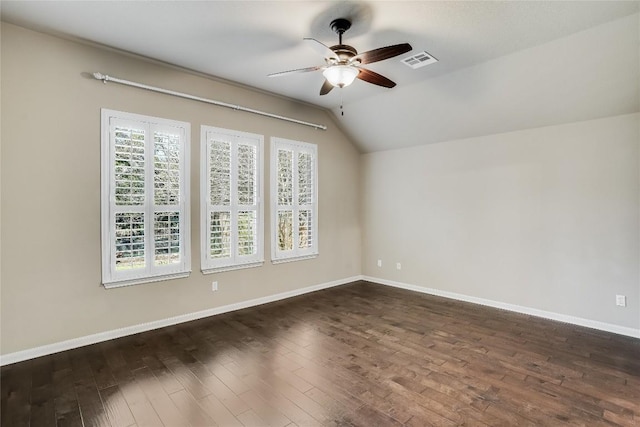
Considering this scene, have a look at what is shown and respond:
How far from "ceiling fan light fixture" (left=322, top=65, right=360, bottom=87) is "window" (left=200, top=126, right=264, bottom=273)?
199cm

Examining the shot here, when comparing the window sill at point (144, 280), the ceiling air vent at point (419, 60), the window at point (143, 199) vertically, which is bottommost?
the window sill at point (144, 280)

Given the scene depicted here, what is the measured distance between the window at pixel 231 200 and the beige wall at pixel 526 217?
2.53 meters

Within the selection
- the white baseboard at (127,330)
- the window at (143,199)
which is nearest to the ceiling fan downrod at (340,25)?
the window at (143,199)

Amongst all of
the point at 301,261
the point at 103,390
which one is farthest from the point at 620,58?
the point at 103,390

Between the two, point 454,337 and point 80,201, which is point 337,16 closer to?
point 80,201

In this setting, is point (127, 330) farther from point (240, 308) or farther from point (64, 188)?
point (64, 188)

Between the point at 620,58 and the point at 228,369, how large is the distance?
4.78 m

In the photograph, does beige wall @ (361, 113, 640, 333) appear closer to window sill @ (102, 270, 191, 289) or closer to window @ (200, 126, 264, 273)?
window @ (200, 126, 264, 273)

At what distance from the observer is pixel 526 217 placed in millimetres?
4324

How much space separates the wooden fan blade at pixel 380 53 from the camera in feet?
8.21

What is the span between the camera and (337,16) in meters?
2.78

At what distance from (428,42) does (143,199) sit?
349cm

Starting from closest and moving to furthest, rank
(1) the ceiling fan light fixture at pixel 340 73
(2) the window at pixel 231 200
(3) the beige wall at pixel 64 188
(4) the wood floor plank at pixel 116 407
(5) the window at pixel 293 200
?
(4) the wood floor plank at pixel 116 407 → (1) the ceiling fan light fixture at pixel 340 73 → (3) the beige wall at pixel 64 188 → (2) the window at pixel 231 200 → (5) the window at pixel 293 200

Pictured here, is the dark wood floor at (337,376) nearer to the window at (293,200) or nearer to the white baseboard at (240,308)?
the white baseboard at (240,308)
